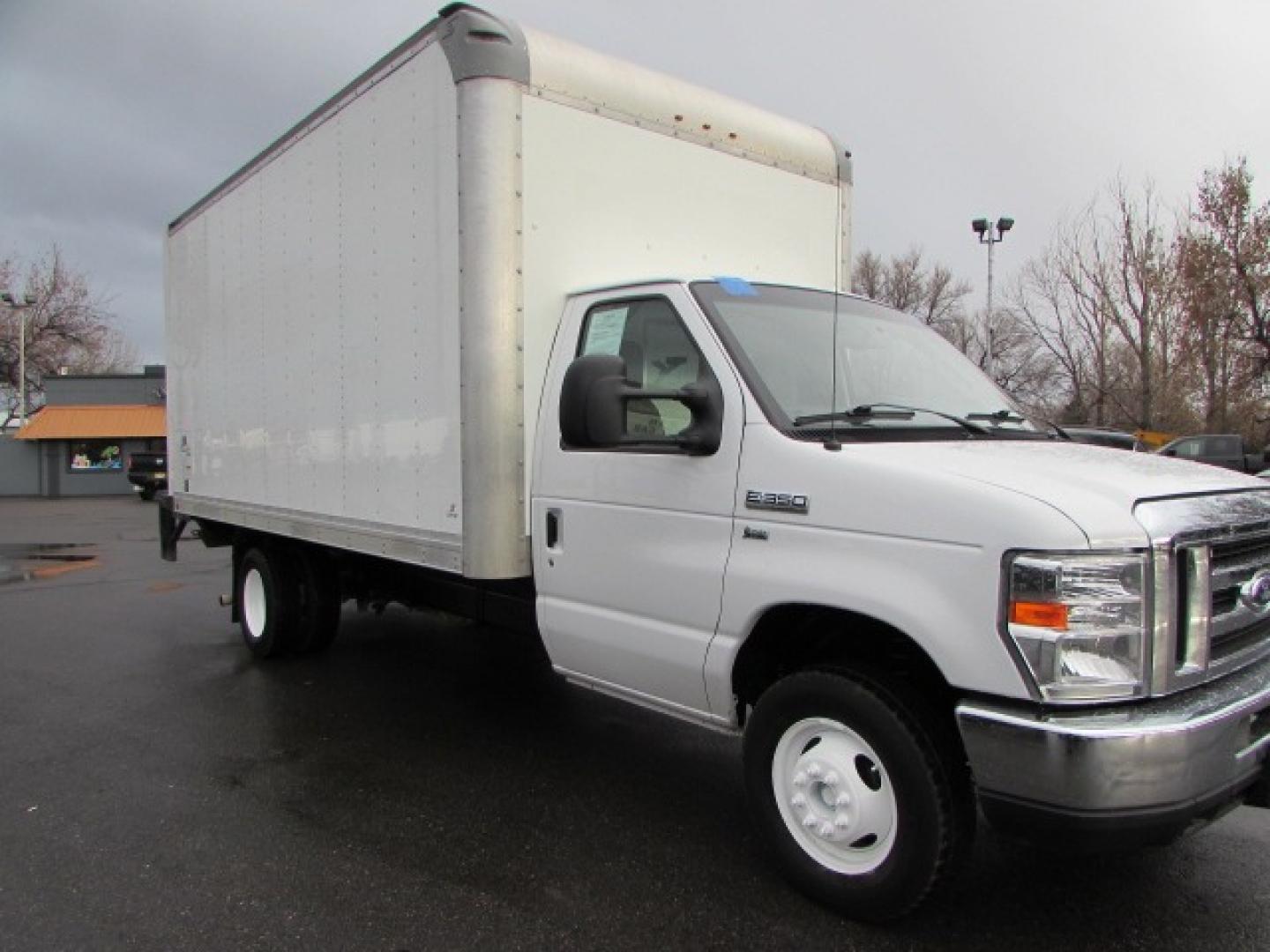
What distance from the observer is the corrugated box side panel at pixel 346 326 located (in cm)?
422

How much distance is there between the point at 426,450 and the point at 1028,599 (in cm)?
279

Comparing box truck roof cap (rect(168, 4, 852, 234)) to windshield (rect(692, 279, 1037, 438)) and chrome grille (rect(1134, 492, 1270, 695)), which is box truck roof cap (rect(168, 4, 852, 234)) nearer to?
windshield (rect(692, 279, 1037, 438))

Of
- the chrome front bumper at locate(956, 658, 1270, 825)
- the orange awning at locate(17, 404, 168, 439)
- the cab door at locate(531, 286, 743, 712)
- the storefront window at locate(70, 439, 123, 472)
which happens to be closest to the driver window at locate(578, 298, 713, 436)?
the cab door at locate(531, 286, 743, 712)

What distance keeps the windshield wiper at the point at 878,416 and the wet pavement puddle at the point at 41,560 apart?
11812mm

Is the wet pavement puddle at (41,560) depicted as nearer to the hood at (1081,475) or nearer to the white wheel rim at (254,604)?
the white wheel rim at (254,604)

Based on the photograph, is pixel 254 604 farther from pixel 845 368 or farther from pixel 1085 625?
pixel 1085 625

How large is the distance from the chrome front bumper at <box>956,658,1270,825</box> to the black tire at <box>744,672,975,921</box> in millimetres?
209

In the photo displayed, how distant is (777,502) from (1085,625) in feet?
3.36

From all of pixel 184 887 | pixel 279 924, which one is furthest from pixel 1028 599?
pixel 184 887

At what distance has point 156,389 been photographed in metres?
34.3

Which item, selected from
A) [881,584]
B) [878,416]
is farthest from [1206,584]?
[878,416]

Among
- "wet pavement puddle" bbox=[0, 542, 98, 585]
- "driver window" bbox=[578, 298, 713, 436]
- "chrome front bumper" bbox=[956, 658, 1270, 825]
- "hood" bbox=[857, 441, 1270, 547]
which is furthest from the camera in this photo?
"wet pavement puddle" bbox=[0, 542, 98, 585]

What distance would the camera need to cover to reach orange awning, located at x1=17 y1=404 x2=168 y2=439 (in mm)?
32500

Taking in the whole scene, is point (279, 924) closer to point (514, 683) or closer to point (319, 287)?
point (514, 683)
